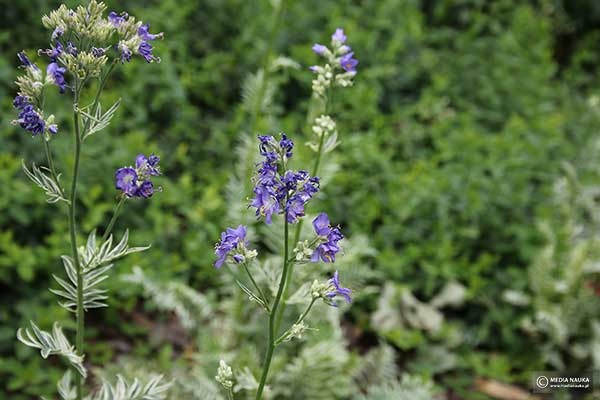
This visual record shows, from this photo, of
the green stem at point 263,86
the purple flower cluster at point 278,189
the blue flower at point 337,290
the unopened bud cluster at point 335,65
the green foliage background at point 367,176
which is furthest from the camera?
the green foliage background at point 367,176

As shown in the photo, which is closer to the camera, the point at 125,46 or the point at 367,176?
the point at 125,46

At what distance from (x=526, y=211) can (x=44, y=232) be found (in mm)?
2811

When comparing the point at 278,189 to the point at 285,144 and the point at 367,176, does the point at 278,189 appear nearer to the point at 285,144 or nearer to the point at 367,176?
the point at 285,144

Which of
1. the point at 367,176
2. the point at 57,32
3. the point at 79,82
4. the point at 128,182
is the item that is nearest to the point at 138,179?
the point at 128,182

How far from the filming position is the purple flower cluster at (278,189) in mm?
1280

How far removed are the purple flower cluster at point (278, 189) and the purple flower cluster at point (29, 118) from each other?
0.49 metres

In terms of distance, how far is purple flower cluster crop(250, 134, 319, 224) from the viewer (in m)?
1.28

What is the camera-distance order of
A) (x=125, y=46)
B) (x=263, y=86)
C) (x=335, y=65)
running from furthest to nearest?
(x=263, y=86), (x=335, y=65), (x=125, y=46)

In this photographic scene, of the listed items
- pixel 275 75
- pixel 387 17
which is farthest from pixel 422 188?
pixel 387 17

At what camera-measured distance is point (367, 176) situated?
354cm

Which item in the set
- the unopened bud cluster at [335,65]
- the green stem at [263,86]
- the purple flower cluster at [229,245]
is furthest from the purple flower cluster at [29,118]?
the green stem at [263,86]

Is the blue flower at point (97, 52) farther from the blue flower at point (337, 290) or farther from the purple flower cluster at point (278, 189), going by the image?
the blue flower at point (337, 290)

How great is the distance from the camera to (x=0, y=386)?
242cm

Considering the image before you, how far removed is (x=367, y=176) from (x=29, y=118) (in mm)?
2450
